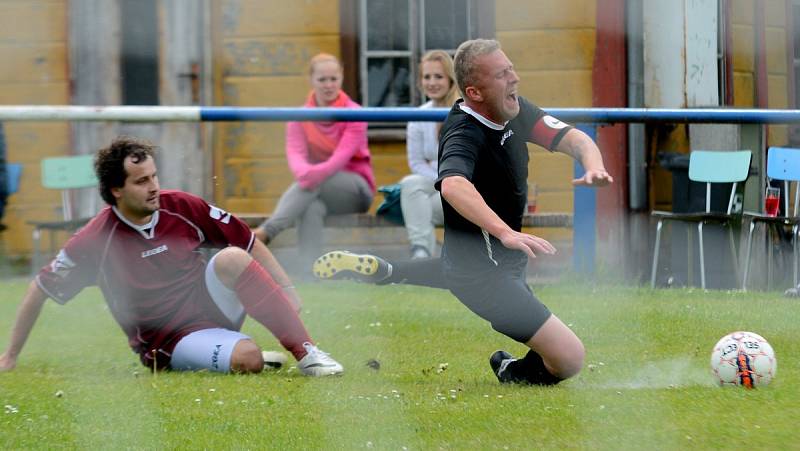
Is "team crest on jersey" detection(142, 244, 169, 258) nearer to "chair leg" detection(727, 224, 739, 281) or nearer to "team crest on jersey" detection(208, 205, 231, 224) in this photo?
"team crest on jersey" detection(208, 205, 231, 224)

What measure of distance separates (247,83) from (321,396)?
5.54ft

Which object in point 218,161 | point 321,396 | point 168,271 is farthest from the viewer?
point 218,161

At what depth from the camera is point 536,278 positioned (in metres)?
5.95

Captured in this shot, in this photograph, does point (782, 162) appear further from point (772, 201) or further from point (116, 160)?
point (116, 160)

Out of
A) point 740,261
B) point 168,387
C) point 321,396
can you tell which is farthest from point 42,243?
point 740,261

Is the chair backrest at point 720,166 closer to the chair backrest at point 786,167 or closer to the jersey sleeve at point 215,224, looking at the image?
the chair backrest at point 786,167

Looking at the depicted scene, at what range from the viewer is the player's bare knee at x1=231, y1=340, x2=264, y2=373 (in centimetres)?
417

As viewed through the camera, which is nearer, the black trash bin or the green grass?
the green grass

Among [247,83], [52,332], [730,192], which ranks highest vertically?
[247,83]

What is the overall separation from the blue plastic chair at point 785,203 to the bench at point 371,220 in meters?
0.72

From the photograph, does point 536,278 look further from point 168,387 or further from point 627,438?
point 627,438

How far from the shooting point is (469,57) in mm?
3922

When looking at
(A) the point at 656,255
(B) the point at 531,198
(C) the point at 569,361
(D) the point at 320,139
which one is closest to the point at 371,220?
(D) the point at 320,139

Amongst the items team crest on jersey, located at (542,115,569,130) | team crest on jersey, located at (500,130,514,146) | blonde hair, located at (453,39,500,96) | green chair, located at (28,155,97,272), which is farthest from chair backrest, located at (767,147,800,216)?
green chair, located at (28,155,97,272)
